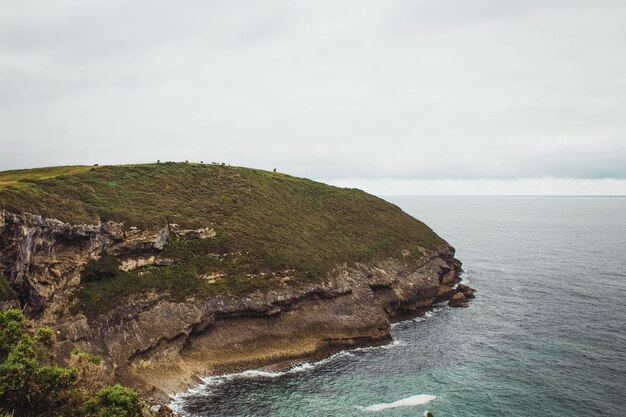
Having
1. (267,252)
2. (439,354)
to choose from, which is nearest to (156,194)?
(267,252)

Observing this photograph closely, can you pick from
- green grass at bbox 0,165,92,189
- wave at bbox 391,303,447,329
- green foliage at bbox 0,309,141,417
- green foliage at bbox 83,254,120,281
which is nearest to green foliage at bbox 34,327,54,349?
green foliage at bbox 0,309,141,417

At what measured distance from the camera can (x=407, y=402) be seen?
46.9m

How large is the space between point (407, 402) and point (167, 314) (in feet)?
109

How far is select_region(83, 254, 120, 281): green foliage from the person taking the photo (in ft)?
186

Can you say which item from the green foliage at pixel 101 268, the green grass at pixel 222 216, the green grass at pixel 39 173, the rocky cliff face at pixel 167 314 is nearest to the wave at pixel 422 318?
the rocky cliff face at pixel 167 314

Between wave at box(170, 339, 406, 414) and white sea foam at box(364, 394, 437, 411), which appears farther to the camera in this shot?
wave at box(170, 339, 406, 414)

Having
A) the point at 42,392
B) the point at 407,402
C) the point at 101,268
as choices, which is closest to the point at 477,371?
the point at 407,402

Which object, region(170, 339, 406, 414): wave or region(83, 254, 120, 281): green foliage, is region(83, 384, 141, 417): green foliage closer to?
region(170, 339, 406, 414): wave

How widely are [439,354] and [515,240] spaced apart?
129m

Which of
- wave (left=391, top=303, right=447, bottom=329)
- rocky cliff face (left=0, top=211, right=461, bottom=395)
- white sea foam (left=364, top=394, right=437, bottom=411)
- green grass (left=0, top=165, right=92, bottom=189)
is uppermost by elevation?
green grass (left=0, top=165, right=92, bottom=189)

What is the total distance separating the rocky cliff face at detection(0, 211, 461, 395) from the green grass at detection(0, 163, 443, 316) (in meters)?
2.18

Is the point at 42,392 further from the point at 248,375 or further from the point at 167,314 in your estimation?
the point at 248,375

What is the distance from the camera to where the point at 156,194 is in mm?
77875

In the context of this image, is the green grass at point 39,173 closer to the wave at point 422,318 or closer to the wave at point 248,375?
the wave at point 248,375
